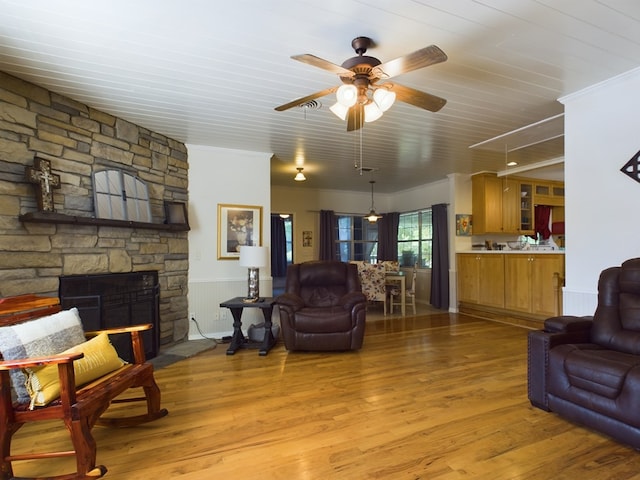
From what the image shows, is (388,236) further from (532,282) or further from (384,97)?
(384,97)

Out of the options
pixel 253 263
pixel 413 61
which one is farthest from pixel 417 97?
pixel 253 263

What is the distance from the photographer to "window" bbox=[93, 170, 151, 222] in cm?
324

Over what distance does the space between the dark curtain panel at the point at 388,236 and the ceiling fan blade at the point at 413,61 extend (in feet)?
19.6

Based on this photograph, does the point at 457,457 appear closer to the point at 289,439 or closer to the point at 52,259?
the point at 289,439

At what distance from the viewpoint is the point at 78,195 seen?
309cm

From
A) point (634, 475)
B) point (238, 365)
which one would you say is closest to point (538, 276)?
point (634, 475)

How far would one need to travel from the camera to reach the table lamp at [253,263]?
3.95 meters

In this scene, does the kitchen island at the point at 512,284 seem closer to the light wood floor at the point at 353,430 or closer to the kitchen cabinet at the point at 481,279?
the kitchen cabinet at the point at 481,279

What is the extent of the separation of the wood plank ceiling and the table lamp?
1.33m

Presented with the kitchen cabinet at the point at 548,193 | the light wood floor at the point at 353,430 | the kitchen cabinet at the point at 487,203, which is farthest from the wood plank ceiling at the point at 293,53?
the kitchen cabinet at the point at 548,193

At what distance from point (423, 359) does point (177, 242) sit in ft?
10.0

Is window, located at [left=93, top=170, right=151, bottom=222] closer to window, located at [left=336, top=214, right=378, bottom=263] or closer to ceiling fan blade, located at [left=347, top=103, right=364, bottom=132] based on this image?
ceiling fan blade, located at [left=347, top=103, right=364, bottom=132]

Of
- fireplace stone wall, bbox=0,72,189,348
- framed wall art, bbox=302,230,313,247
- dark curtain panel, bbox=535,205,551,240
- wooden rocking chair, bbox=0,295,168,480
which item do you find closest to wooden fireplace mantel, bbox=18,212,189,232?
fireplace stone wall, bbox=0,72,189,348

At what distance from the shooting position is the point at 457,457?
1.86m
